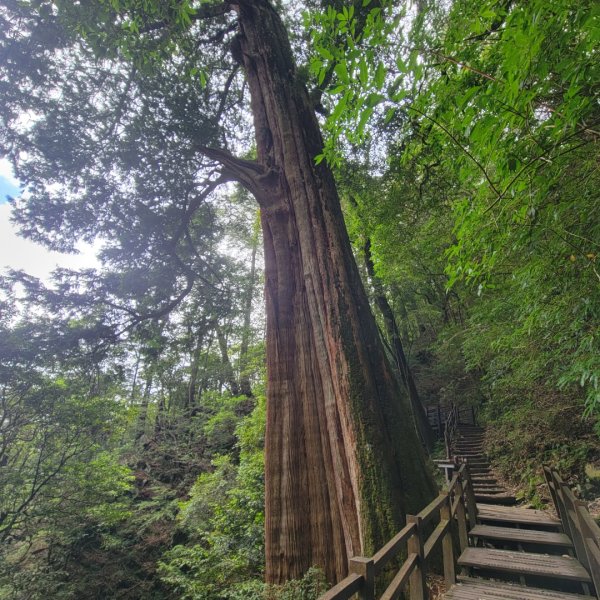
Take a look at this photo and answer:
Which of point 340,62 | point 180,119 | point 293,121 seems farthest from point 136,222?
point 340,62

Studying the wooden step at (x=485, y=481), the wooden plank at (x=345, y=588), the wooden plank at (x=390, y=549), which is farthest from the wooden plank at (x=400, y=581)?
the wooden step at (x=485, y=481)

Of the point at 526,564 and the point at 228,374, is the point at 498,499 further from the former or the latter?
the point at 228,374

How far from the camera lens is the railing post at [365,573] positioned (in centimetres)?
207

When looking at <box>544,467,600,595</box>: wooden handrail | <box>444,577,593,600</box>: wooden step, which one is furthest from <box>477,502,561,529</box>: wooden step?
<box>444,577,593,600</box>: wooden step

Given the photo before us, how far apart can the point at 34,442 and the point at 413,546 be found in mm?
8570

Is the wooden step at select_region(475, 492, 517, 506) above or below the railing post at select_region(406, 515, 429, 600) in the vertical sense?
below

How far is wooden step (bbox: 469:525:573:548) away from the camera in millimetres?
4679

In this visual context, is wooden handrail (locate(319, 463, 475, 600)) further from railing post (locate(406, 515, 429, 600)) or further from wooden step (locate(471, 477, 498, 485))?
wooden step (locate(471, 477, 498, 485))

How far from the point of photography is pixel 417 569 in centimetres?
284

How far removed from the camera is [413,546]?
2865 mm

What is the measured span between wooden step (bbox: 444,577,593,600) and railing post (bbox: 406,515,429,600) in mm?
788

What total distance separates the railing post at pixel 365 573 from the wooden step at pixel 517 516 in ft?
16.2

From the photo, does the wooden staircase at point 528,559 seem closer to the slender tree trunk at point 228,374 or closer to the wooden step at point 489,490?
the wooden step at point 489,490

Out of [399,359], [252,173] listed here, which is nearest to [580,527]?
[252,173]
